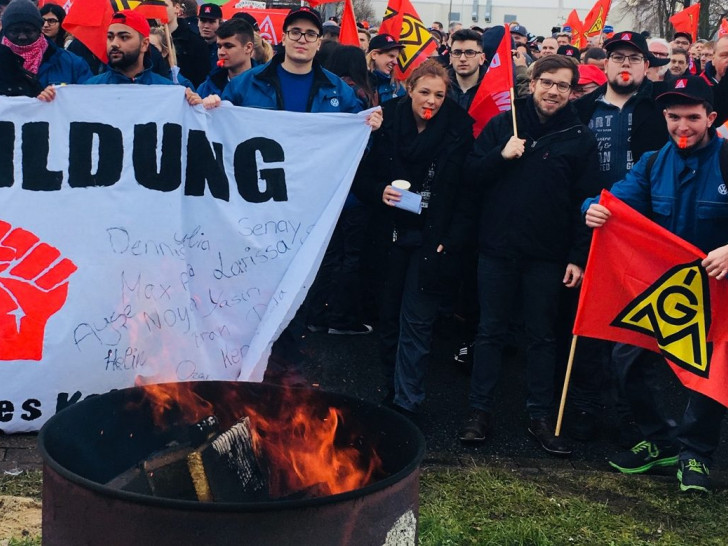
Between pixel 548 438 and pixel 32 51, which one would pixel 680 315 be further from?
pixel 32 51

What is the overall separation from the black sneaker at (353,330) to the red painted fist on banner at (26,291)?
281 centimetres

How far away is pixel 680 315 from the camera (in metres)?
4.92

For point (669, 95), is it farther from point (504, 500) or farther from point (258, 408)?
point (258, 408)

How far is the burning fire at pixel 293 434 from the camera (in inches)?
137

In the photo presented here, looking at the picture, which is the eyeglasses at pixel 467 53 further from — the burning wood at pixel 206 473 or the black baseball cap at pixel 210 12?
the burning wood at pixel 206 473

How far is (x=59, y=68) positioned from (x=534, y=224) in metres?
3.35

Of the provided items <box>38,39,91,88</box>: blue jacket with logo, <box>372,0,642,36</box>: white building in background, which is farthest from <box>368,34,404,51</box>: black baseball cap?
<box>372,0,642,36</box>: white building in background

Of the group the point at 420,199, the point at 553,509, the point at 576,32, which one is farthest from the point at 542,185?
the point at 576,32

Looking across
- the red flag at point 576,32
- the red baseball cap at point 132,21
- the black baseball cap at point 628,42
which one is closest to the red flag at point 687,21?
the red flag at point 576,32

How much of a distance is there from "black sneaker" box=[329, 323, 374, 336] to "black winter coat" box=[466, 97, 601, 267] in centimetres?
230

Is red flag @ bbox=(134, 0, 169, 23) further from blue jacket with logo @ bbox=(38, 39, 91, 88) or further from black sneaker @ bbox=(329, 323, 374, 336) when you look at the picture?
black sneaker @ bbox=(329, 323, 374, 336)

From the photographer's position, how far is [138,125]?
5281 millimetres

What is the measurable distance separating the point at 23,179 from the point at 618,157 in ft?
11.5

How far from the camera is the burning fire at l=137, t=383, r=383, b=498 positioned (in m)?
3.48
